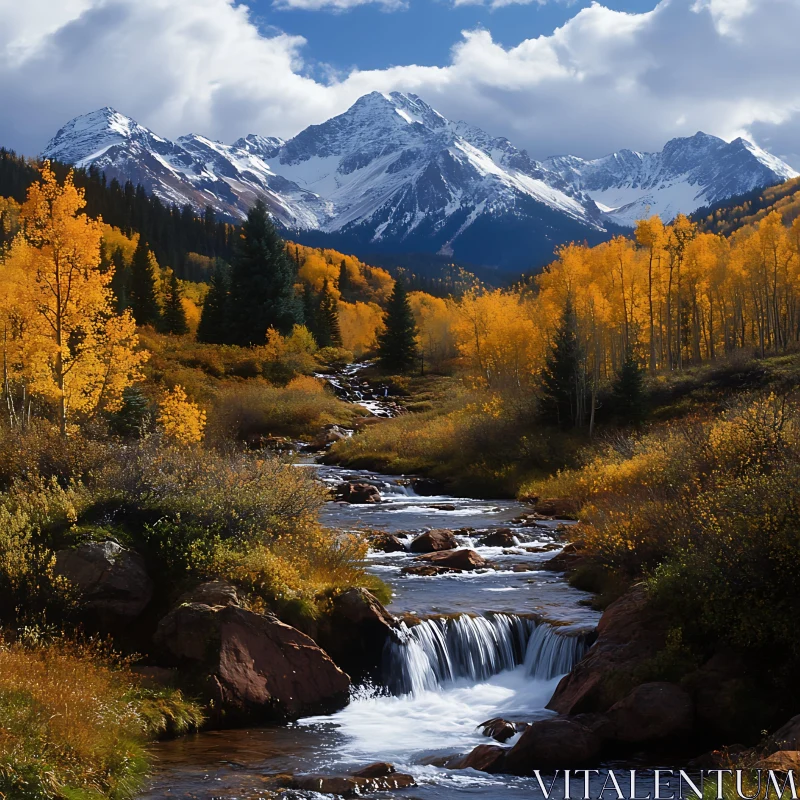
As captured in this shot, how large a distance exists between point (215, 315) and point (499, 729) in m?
58.1

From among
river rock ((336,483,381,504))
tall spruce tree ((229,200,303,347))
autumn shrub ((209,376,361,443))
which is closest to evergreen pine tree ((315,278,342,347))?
tall spruce tree ((229,200,303,347))

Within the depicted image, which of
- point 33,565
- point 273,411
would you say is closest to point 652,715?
point 33,565

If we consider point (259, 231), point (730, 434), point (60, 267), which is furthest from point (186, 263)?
point (730, 434)

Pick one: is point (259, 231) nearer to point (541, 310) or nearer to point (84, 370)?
point (541, 310)

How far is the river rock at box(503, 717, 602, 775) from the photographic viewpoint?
29.9 ft

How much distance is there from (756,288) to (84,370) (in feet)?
181

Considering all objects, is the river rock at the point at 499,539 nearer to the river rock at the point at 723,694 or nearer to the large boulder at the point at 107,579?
the river rock at the point at 723,694

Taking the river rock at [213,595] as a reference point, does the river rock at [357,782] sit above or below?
below

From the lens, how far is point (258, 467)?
1602cm

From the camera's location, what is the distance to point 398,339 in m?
72.2

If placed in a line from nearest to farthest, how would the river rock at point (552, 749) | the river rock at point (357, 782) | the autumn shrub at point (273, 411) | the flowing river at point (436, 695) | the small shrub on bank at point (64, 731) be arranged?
the small shrub on bank at point (64, 731)
the river rock at point (357, 782)
the flowing river at point (436, 695)
the river rock at point (552, 749)
the autumn shrub at point (273, 411)

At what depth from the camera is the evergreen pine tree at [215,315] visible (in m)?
63.2

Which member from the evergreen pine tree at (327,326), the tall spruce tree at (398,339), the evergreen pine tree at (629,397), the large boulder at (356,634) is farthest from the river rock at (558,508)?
the evergreen pine tree at (327,326)

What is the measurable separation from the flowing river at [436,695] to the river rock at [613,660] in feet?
2.29
